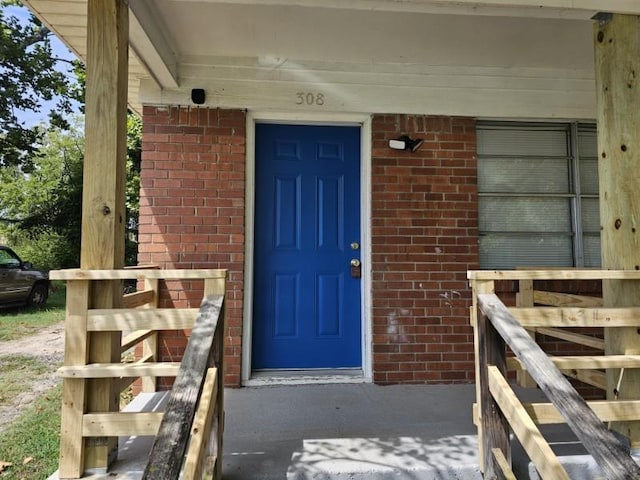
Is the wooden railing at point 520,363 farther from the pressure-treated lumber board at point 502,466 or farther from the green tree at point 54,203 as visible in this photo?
the green tree at point 54,203

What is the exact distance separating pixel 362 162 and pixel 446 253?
104 centimetres

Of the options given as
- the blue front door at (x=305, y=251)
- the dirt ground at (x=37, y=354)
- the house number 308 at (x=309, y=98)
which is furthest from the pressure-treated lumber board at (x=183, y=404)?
the dirt ground at (x=37, y=354)

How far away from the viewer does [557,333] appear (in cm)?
276

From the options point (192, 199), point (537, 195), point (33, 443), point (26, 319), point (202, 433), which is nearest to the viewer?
point (202, 433)

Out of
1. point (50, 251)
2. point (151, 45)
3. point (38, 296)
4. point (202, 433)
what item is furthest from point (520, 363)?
point (50, 251)

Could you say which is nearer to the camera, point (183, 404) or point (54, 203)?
point (183, 404)

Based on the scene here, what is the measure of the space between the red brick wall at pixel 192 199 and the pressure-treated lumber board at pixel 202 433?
135cm

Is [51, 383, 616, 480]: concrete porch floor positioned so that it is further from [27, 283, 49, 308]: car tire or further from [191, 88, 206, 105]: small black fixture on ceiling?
[27, 283, 49, 308]: car tire

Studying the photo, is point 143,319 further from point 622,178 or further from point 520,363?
point 622,178

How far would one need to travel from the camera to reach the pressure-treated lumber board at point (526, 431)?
141 centimetres

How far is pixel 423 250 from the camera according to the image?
3270 mm

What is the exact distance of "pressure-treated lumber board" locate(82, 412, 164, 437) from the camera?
5.91 feet

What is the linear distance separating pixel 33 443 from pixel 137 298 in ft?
4.11

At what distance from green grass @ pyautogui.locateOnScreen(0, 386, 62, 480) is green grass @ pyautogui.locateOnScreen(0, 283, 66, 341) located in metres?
3.58
